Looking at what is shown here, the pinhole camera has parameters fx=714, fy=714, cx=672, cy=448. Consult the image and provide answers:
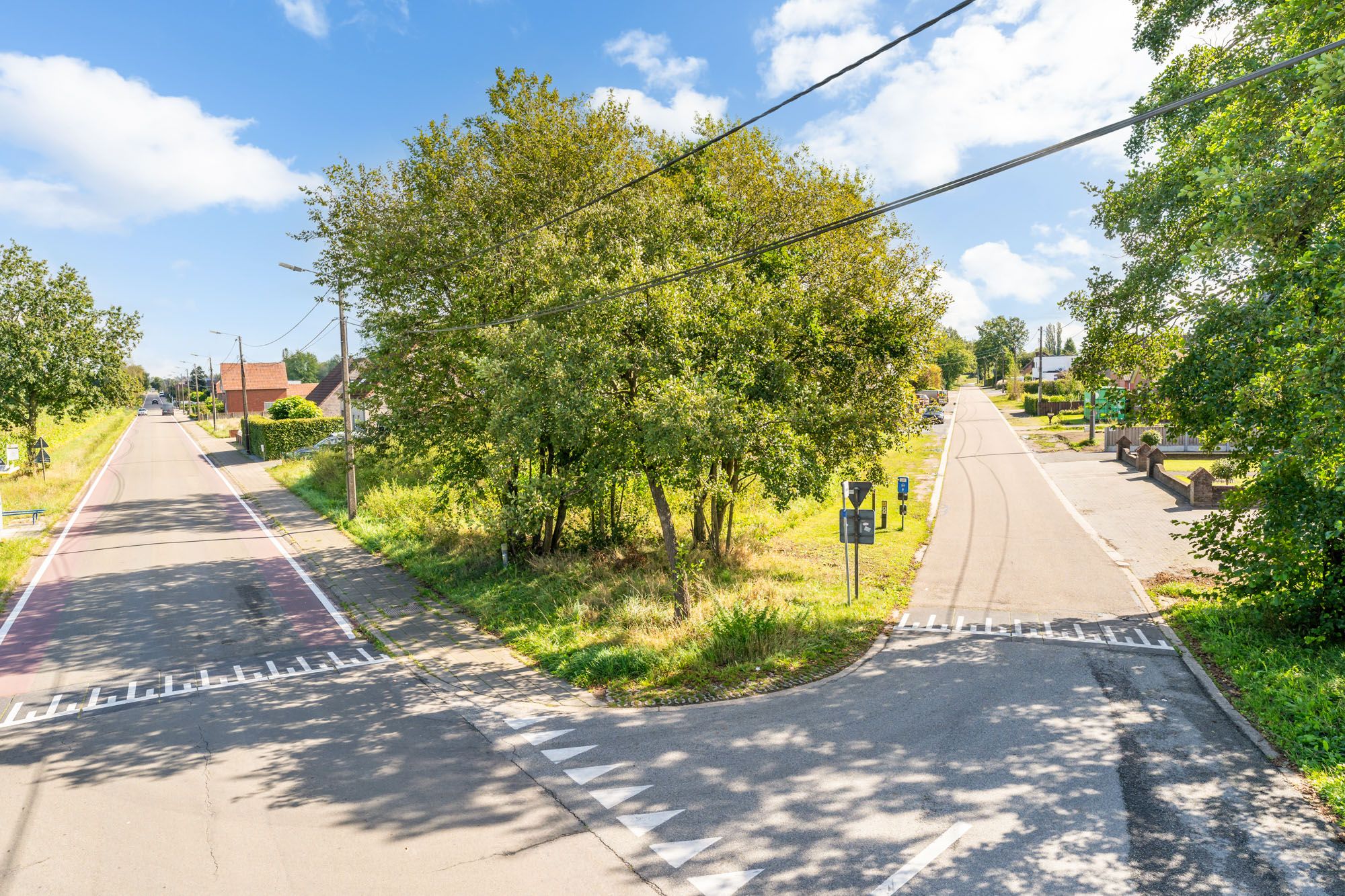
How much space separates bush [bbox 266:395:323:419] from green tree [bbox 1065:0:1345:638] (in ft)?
140

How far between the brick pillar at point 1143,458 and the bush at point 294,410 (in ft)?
140

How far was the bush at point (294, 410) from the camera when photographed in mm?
42938

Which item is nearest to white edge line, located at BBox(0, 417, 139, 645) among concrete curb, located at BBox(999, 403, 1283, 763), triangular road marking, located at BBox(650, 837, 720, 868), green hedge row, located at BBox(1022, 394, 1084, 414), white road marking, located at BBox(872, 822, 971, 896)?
triangular road marking, located at BBox(650, 837, 720, 868)

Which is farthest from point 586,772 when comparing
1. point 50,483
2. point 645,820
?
point 50,483

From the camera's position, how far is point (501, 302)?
52.4 ft

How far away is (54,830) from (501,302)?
38.4 feet

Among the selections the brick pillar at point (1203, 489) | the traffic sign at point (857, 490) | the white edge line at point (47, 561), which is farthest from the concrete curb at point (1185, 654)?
the white edge line at point (47, 561)

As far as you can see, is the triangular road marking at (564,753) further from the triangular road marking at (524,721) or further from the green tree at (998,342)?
the green tree at (998,342)

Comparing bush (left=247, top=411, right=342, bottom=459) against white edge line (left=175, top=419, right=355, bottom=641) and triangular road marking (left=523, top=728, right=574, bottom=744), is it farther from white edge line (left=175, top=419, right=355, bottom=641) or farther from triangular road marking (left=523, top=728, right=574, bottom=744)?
triangular road marking (left=523, top=728, right=574, bottom=744)

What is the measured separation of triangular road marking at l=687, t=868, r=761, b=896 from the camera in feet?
18.4

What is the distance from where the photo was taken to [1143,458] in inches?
1171

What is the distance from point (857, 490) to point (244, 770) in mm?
9920

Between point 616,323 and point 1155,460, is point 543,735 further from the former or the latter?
point 1155,460

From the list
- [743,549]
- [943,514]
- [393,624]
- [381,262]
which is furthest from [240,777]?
[943,514]
